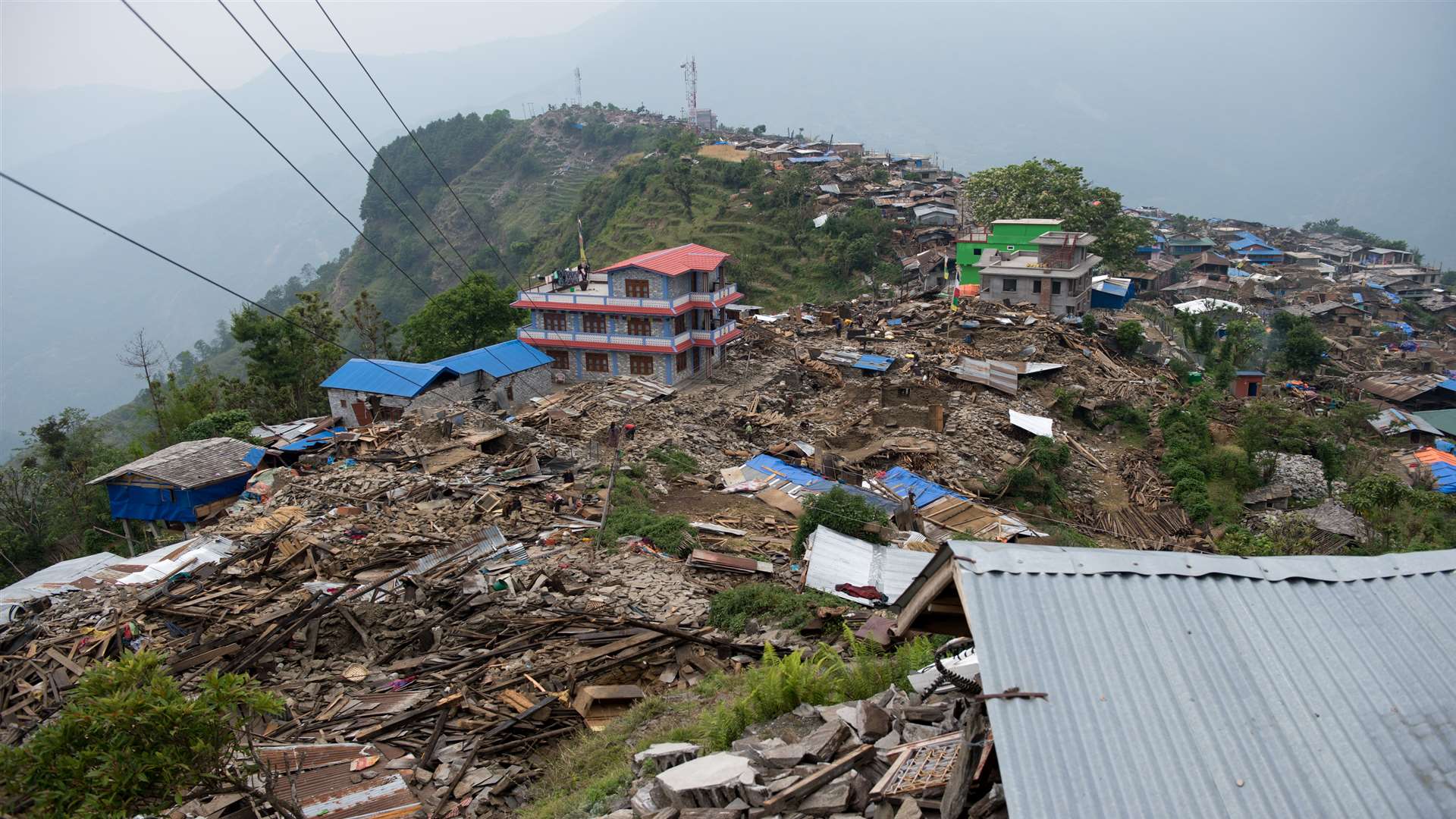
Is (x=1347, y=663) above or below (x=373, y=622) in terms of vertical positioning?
above

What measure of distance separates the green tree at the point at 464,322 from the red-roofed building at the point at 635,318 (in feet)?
11.2

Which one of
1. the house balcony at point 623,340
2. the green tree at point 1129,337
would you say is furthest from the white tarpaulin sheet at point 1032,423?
the house balcony at point 623,340

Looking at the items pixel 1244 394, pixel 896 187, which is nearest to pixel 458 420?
pixel 1244 394

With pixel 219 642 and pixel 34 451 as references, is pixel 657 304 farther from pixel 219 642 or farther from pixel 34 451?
pixel 34 451

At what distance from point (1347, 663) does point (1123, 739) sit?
1294 millimetres

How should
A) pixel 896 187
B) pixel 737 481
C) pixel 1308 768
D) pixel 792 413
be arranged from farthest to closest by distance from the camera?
pixel 896 187 → pixel 792 413 → pixel 737 481 → pixel 1308 768

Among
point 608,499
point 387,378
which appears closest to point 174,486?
point 387,378

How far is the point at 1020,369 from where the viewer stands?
26844mm

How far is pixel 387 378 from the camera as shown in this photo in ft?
78.9

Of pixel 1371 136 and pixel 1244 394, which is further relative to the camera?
pixel 1371 136

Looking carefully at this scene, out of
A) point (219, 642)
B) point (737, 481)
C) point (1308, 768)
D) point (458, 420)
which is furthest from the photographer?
point (458, 420)

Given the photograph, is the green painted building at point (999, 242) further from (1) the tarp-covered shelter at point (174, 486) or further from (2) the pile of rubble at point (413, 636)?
(1) the tarp-covered shelter at point (174, 486)

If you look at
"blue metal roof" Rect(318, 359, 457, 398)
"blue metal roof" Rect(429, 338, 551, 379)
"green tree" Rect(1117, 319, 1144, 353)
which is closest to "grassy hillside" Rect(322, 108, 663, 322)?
"blue metal roof" Rect(429, 338, 551, 379)

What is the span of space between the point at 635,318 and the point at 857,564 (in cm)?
1846
